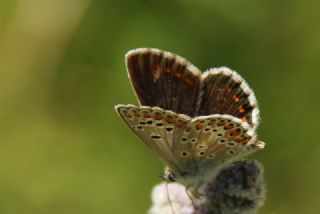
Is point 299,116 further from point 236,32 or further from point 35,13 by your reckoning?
point 35,13

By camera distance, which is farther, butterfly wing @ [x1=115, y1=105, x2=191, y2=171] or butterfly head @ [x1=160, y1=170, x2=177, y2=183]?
butterfly head @ [x1=160, y1=170, x2=177, y2=183]

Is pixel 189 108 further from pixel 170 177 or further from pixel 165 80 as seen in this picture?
pixel 170 177

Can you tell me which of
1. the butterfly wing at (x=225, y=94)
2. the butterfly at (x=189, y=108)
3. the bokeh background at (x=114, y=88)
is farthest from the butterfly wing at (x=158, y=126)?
the bokeh background at (x=114, y=88)

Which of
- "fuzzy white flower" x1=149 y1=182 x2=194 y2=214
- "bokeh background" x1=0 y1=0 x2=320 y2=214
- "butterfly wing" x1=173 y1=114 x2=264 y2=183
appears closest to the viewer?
"butterfly wing" x1=173 y1=114 x2=264 y2=183

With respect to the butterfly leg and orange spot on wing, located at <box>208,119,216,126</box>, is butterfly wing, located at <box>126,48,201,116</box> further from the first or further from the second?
the butterfly leg

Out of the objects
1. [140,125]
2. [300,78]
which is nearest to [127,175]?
[300,78]

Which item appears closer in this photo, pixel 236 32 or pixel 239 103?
pixel 239 103

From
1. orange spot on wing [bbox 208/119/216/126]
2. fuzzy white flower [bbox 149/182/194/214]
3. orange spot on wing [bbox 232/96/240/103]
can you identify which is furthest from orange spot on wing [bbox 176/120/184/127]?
fuzzy white flower [bbox 149/182/194/214]

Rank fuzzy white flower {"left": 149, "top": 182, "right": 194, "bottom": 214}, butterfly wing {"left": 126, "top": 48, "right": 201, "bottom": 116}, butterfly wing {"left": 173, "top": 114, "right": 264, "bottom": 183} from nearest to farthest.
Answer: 1. butterfly wing {"left": 173, "top": 114, "right": 264, "bottom": 183}
2. butterfly wing {"left": 126, "top": 48, "right": 201, "bottom": 116}
3. fuzzy white flower {"left": 149, "top": 182, "right": 194, "bottom": 214}
